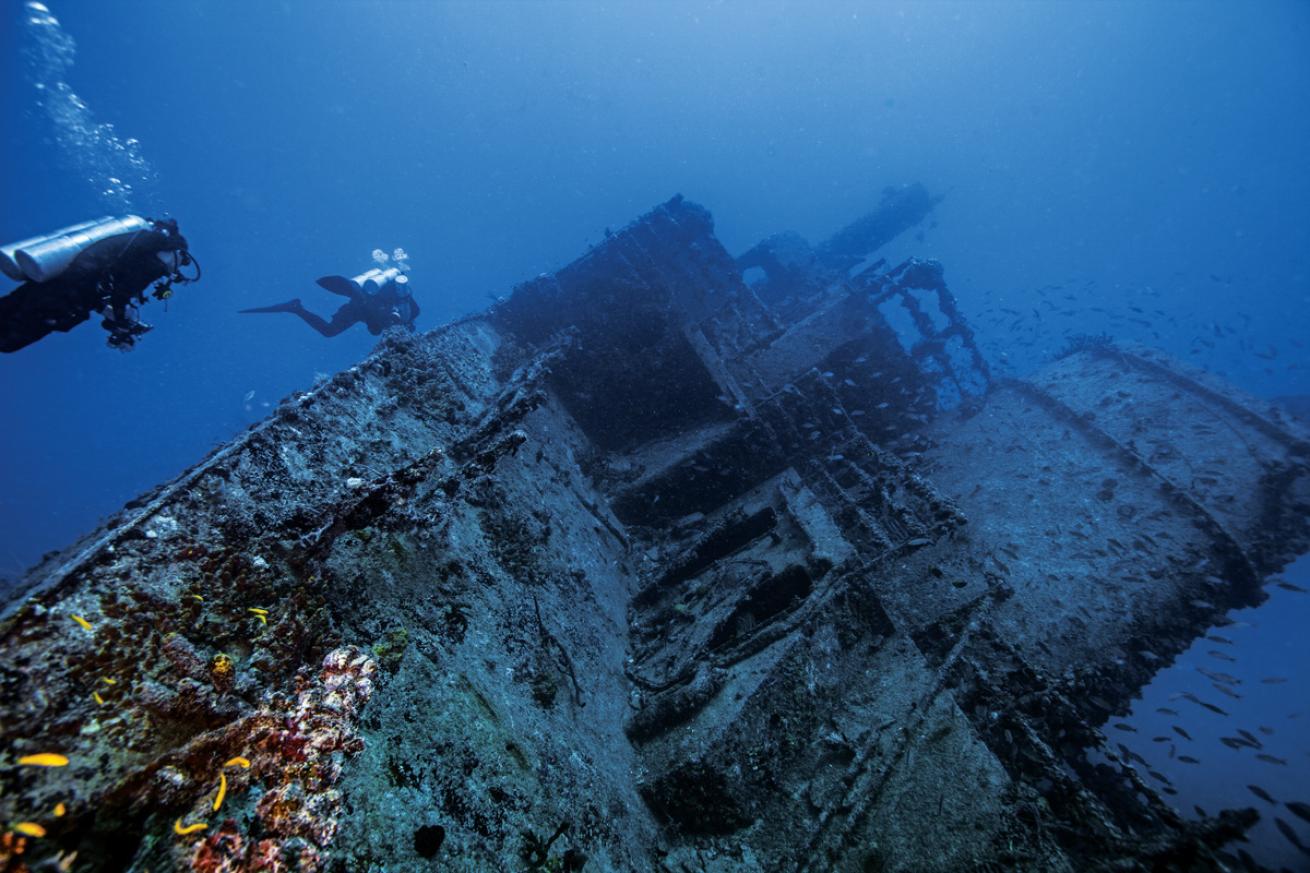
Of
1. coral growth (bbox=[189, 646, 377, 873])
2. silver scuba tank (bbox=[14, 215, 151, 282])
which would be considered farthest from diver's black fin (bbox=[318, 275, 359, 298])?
coral growth (bbox=[189, 646, 377, 873])

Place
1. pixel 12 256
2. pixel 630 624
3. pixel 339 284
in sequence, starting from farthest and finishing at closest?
1. pixel 339 284
2. pixel 630 624
3. pixel 12 256

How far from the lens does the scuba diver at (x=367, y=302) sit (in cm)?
1101

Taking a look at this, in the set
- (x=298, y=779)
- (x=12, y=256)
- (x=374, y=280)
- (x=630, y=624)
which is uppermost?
(x=374, y=280)

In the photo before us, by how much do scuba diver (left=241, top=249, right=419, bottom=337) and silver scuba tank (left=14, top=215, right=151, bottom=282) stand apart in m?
6.29

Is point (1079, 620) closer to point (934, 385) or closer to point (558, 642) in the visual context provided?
point (558, 642)

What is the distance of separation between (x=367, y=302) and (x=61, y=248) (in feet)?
24.4

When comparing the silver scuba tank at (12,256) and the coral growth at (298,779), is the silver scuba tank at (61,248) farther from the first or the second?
the coral growth at (298,779)

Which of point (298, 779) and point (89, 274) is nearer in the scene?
point (298, 779)

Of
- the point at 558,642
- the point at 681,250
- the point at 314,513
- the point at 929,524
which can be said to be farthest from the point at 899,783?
the point at 681,250

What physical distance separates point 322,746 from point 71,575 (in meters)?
1.12

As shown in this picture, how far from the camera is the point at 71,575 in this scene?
6.05ft

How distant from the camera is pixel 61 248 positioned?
4.07 metres

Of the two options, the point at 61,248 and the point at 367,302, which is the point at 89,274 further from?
the point at 367,302

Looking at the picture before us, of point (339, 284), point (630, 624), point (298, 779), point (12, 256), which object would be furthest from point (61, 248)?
point (339, 284)
